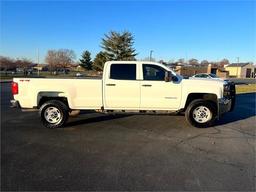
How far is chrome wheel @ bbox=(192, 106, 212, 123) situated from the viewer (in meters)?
7.90

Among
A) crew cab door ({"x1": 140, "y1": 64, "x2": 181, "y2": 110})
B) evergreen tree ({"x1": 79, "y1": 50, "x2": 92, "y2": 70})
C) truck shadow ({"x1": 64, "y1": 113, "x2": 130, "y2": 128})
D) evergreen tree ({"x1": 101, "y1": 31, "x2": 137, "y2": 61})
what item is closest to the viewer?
crew cab door ({"x1": 140, "y1": 64, "x2": 181, "y2": 110})

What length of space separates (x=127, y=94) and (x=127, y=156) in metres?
2.87

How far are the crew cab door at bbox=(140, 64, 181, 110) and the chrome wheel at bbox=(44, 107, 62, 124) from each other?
8.17ft

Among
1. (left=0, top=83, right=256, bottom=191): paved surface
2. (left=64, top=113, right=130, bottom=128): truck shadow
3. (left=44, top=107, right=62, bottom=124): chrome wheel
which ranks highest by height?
(left=44, top=107, right=62, bottom=124): chrome wheel

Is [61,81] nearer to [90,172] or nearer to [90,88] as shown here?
[90,88]

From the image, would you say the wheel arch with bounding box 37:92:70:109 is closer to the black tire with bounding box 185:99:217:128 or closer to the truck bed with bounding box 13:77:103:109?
the truck bed with bounding box 13:77:103:109

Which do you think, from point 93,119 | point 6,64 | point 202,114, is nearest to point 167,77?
point 202,114

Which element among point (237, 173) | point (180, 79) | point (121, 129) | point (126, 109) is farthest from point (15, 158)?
point (180, 79)

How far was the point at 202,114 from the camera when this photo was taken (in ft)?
26.1

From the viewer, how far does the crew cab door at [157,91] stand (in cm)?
780

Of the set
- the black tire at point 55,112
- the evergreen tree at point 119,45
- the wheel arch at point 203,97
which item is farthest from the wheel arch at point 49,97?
the evergreen tree at point 119,45

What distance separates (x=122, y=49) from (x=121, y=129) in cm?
5444

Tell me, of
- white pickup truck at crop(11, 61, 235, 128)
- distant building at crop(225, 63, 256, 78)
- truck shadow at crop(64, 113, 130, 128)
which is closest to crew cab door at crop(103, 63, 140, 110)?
white pickup truck at crop(11, 61, 235, 128)

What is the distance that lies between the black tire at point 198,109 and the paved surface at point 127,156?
256 millimetres
